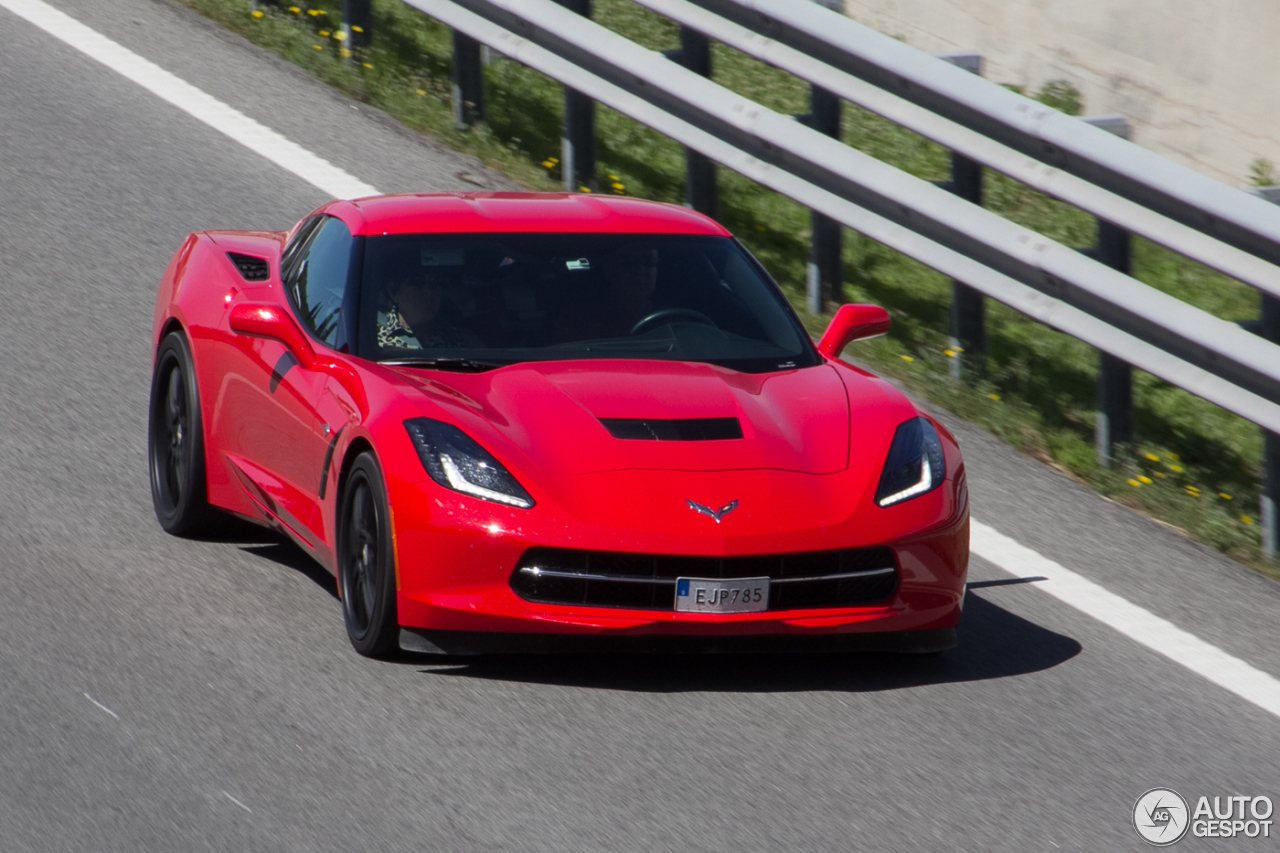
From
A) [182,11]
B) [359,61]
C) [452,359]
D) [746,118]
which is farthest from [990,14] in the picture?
[452,359]

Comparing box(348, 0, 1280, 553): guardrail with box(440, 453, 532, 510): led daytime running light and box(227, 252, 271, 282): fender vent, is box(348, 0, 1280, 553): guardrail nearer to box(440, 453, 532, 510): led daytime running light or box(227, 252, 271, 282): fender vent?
box(227, 252, 271, 282): fender vent

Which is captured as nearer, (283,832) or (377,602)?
(283,832)

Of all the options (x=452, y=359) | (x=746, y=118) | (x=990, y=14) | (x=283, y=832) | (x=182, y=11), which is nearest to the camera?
(x=283, y=832)

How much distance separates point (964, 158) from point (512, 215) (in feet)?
9.44

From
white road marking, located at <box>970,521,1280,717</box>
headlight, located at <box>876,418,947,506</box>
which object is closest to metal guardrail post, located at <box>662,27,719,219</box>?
white road marking, located at <box>970,521,1280,717</box>

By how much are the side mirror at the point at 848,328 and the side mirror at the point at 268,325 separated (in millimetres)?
1703

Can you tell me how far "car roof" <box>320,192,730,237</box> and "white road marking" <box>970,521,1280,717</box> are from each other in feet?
5.08

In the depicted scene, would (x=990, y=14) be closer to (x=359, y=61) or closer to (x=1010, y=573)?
(x=359, y=61)

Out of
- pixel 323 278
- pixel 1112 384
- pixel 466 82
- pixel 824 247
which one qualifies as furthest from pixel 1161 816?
pixel 466 82

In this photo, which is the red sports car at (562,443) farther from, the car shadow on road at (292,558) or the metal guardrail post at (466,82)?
the metal guardrail post at (466,82)

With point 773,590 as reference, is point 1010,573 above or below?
below

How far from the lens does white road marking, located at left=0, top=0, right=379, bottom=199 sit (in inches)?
426

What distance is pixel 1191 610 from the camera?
22.7ft

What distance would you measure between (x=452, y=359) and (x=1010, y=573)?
218cm
